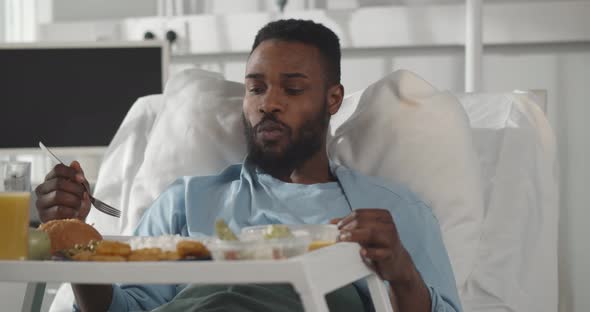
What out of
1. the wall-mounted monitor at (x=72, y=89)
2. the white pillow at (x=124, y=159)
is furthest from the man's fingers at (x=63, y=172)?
the wall-mounted monitor at (x=72, y=89)

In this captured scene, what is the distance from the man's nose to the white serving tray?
63 centimetres

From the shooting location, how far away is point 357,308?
1.42 meters

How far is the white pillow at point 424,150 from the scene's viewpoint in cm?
182

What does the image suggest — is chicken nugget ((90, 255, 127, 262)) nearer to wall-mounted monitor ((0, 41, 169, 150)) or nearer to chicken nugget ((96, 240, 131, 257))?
chicken nugget ((96, 240, 131, 257))

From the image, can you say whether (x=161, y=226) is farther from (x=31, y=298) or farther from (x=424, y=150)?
(x=424, y=150)

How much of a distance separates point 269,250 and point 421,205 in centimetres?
69

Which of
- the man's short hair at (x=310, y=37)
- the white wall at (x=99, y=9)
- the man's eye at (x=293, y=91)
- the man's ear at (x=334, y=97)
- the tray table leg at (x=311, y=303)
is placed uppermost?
the white wall at (x=99, y=9)

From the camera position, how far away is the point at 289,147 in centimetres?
169

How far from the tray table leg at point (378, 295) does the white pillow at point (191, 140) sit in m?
0.84

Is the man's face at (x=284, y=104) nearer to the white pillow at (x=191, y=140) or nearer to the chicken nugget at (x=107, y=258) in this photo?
the white pillow at (x=191, y=140)

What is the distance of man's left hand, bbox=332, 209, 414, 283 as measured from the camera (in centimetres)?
113

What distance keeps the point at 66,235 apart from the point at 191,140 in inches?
33.3

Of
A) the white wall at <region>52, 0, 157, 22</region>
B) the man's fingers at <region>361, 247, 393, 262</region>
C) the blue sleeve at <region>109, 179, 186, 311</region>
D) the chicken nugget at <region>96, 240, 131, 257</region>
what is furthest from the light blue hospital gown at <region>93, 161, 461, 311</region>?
the white wall at <region>52, 0, 157, 22</region>

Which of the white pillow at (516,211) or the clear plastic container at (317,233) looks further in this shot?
the white pillow at (516,211)
